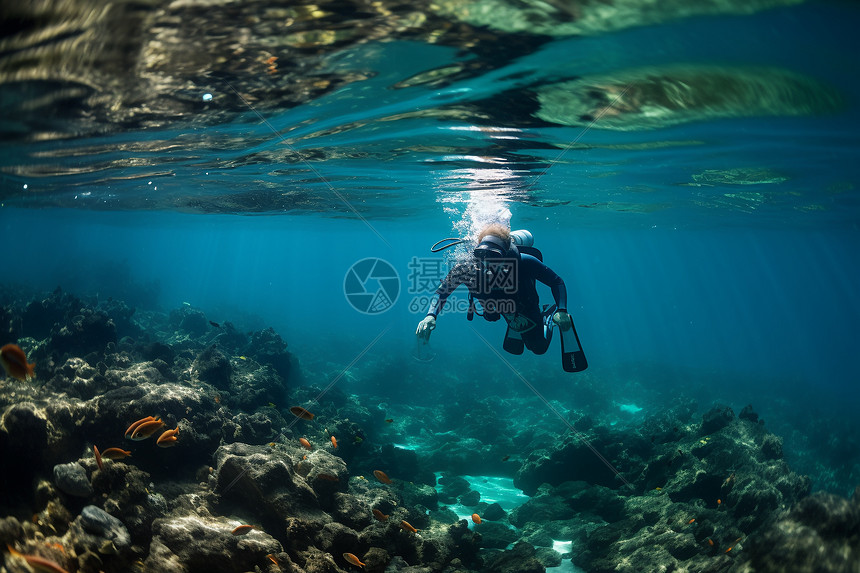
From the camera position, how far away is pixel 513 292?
790 cm

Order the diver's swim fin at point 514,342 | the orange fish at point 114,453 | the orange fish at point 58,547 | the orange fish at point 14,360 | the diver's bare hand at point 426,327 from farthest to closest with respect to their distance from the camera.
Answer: the diver's swim fin at point 514,342 → the diver's bare hand at point 426,327 → the orange fish at point 114,453 → the orange fish at point 58,547 → the orange fish at point 14,360

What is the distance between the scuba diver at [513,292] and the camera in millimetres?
7137

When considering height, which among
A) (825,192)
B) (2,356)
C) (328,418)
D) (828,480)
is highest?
(2,356)

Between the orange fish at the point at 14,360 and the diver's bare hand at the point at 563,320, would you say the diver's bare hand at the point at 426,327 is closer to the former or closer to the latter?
the diver's bare hand at the point at 563,320

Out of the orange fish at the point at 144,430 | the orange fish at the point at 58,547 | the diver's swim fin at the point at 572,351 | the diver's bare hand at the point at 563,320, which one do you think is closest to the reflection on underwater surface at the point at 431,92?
the diver's bare hand at the point at 563,320

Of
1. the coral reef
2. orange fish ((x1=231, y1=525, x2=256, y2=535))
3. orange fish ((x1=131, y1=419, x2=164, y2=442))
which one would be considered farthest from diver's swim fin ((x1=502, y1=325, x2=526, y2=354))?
orange fish ((x1=131, y1=419, x2=164, y2=442))

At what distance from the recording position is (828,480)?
16547 mm

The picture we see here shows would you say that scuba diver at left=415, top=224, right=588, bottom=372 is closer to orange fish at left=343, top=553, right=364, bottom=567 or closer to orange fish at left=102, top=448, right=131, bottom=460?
orange fish at left=343, top=553, right=364, bottom=567

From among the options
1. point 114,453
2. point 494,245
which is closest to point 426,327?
point 494,245

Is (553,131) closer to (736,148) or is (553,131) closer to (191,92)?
(736,148)

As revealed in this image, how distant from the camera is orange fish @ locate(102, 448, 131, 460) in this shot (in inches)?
240

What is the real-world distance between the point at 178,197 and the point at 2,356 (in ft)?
70.4

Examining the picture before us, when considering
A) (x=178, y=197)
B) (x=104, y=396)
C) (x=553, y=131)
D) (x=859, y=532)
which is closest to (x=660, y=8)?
(x=553, y=131)

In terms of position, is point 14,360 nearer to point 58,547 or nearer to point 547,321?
point 58,547
